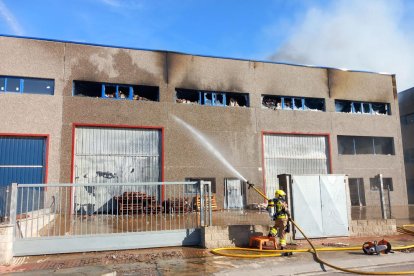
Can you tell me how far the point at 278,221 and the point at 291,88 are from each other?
1582 cm

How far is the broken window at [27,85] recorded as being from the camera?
722 inches

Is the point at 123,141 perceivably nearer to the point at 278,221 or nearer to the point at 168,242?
the point at 168,242

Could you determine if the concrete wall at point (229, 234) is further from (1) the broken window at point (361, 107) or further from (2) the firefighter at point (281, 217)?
(1) the broken window at point (361, 107)

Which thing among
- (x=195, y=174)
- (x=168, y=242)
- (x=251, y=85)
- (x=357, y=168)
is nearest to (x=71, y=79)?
(x=195, y=174)

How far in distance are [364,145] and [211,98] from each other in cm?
1241

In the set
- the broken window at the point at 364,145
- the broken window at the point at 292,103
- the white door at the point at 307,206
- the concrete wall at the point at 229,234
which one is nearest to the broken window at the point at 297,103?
the broken window at the point at 292,103

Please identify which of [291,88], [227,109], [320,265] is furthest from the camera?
[291,88]

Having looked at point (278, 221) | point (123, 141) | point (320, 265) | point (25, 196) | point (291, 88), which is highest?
point (291, 88)

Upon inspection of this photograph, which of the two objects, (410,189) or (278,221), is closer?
(278,221)

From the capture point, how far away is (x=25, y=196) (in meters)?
9.26

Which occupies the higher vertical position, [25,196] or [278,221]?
[25,196]

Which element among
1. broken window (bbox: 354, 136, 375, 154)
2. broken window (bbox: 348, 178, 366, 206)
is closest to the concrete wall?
broken window (bbox: 348, 178, 366, 206)

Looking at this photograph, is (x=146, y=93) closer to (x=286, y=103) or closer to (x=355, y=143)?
(x=286, y=103)

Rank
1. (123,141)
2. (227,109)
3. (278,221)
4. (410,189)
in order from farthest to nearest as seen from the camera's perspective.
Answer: (410,189) → (227,109) → (123,141) → (278,221)
